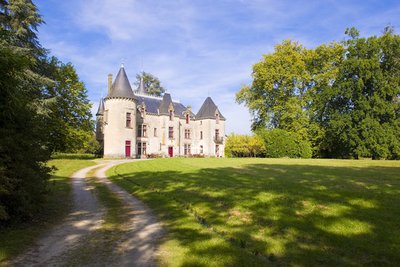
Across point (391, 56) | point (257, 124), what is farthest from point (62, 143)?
point (391, 56)

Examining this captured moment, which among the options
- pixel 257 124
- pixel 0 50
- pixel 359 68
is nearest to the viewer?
pixel 0 50

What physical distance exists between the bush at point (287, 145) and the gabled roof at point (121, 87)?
18336 millimetres

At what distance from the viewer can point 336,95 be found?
37188mm

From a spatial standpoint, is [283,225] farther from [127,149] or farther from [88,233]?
[127,149]

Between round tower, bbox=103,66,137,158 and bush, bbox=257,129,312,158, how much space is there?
17.6 metres

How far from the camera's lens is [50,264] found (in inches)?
192

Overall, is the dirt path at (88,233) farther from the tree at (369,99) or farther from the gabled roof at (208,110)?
the gabled roof at (208,110)

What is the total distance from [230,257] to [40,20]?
95.6ft

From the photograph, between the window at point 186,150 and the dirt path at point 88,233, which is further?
the window at point 186,150

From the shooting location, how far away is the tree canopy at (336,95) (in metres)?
34.6

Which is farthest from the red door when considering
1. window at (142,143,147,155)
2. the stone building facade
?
window at (142,143,147,155)

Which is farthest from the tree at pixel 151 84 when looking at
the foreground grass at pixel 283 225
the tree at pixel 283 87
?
the foreground grass at pixel 283 225

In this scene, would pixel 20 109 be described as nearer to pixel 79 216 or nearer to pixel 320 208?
pixel 79 216

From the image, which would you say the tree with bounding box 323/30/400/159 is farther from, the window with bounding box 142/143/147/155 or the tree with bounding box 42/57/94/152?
the tree with bounding box 42/57/94/152
